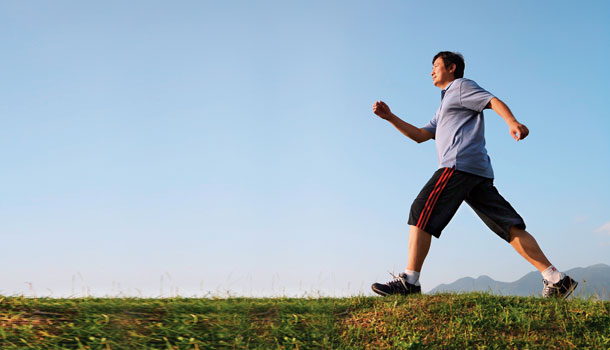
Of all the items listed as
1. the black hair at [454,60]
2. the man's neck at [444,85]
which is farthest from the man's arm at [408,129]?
the black hair at [454,60]

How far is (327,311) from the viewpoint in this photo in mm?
4758

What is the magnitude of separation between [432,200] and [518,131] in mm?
1025

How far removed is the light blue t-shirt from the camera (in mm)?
5395

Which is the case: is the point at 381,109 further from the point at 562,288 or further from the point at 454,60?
the point at 562,288

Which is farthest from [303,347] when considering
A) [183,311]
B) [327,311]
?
[183,311]

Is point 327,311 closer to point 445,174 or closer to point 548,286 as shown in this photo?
point 445,174

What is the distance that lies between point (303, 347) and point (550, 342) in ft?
6.50

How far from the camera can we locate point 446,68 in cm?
602

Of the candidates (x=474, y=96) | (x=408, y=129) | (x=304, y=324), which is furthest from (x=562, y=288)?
(x=304, y=324)

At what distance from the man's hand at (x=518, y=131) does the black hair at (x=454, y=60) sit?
1221 millimetres

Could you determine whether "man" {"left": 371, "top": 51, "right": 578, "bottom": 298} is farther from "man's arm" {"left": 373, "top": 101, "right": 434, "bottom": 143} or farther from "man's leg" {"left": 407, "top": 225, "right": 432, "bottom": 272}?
"man's arm" {"left": 373, "top": 101, "right": 434, "bottom": 143}

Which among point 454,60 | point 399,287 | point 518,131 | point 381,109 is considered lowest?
point 399,287

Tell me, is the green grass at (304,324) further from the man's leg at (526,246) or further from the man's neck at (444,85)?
the man's neck at (444,85)

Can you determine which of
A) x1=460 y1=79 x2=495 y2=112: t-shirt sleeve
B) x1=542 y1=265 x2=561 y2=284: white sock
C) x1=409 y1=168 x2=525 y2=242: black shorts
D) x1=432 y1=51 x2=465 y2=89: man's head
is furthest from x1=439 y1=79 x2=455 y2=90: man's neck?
x1=542 y1=265 x2=561 y2=284: white sock
